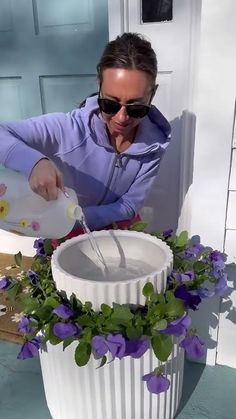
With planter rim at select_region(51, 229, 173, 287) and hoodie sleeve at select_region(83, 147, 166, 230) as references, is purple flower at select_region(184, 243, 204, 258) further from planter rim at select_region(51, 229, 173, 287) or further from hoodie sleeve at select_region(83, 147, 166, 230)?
hoodie sleeve at select_region(83, 147, 166, 230)

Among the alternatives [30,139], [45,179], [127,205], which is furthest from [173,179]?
[45,179]

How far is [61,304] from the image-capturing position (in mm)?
742

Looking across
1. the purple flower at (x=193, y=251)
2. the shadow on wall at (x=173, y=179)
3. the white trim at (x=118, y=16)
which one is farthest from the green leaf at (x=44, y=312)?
the white trim at (x=118, y=16)

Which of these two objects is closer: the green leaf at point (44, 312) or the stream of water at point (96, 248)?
the green leaf at point (44, 312)

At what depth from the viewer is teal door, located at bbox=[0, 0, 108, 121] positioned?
1413 millimetres

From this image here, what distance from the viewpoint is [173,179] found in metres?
1.35

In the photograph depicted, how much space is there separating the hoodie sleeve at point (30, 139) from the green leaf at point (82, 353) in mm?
369

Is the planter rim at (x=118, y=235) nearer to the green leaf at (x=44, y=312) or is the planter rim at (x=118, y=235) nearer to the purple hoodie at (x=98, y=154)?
the green leaf at (x=44, y=312)

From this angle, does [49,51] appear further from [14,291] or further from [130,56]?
[14,291]

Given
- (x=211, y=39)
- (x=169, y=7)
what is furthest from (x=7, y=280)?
(x=169, y=7)

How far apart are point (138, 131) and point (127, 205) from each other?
0.20m

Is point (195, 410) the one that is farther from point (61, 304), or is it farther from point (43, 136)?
point (43, 136)

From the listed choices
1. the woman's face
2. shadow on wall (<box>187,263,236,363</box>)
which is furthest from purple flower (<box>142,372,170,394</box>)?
the woman's face

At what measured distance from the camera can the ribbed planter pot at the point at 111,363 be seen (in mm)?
740
